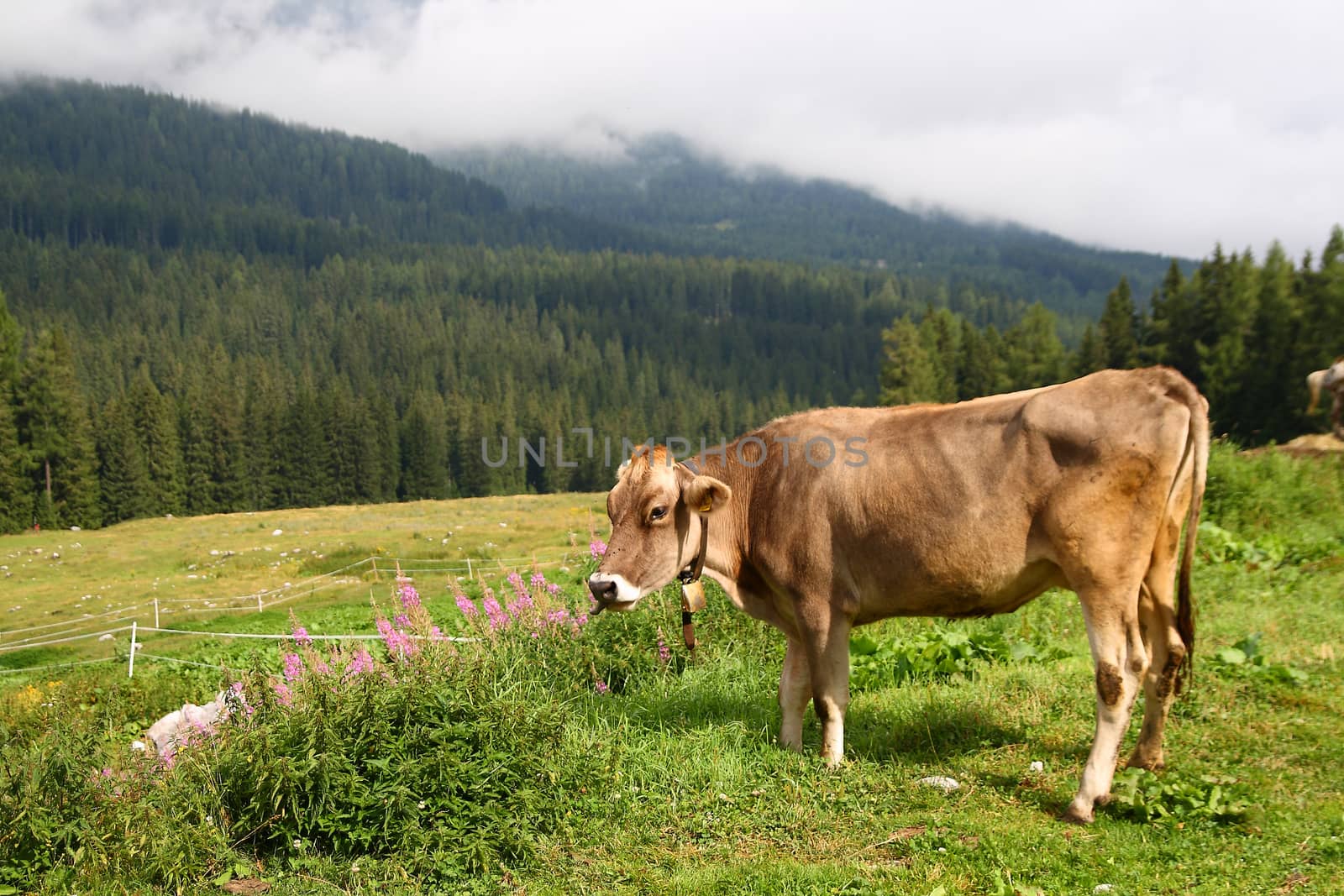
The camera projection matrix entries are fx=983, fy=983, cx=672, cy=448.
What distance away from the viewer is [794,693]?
7.15m

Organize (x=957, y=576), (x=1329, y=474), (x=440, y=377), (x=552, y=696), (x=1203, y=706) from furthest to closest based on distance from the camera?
(x=440, y=377) < (x=1329, y=474) < (x=552, y=696) < (x=1203, y=706) < (x=957, y=576)

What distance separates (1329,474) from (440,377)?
16027 centimetres

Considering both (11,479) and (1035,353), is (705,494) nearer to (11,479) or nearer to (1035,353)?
(11,479)

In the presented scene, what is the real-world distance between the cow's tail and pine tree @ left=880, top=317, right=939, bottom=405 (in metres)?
68.7

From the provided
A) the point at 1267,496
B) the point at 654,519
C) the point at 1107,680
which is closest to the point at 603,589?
the point at 654,519

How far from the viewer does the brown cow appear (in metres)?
5.82

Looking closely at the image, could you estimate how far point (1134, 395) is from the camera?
5.85m

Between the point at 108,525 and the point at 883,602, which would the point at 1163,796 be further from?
the point at 108,525

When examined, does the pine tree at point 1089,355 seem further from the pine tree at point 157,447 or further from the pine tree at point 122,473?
the pine tree at point 157,447

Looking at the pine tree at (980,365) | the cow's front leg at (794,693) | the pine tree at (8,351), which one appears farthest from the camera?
the pine tree at (980,365)

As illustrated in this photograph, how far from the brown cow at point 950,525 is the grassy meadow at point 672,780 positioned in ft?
1.93

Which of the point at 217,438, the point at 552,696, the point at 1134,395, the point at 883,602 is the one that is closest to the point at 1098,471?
the point at 1134,395

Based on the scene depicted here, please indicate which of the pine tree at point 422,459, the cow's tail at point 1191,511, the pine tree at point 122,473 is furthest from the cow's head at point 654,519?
the pine tree at point 422,459

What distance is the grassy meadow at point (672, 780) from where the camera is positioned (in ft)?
17.9
